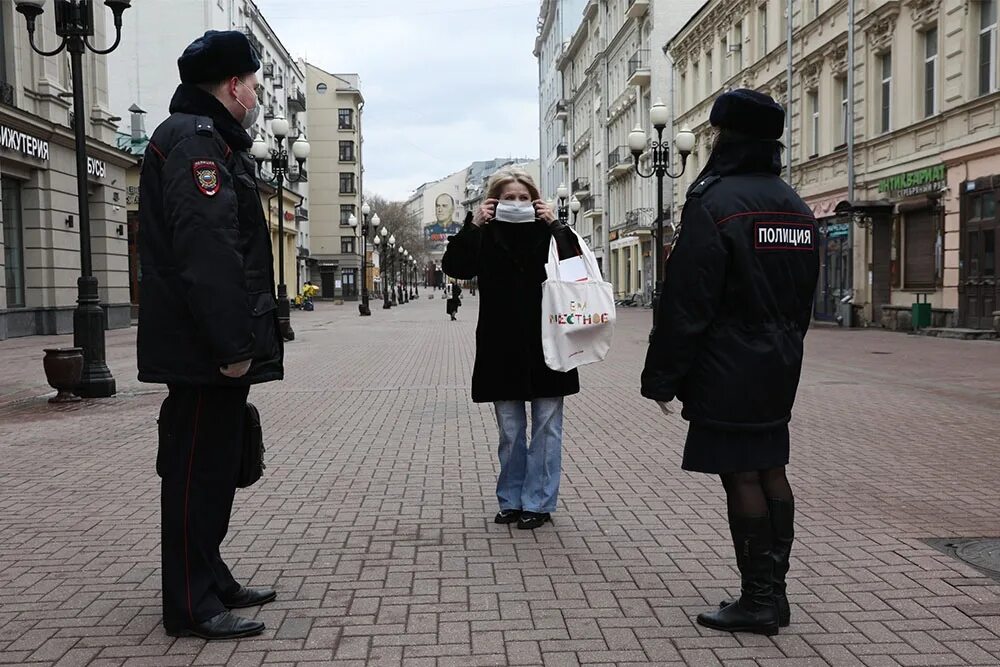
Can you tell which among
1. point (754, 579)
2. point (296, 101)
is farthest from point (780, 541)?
point (296, 101)

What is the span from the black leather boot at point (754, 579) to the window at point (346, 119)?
80.9m

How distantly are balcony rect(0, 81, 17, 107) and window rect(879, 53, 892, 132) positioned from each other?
69.0 feet

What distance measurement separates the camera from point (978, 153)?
62.6ft

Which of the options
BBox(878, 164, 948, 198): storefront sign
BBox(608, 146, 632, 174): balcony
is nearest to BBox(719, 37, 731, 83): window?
BBox(878, 164, 948, 198): storefront sign

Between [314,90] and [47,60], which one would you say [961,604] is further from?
[314,90]

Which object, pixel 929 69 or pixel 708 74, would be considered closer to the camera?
pixel 929 69

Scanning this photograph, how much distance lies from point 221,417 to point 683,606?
1.96 meters

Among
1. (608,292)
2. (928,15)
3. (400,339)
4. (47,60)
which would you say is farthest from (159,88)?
(608,292)

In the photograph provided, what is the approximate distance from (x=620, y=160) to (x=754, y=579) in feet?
170

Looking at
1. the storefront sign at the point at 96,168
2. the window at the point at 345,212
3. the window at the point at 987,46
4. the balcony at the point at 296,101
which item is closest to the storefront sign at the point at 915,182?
the window at the point at 987,46

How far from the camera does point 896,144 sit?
22.8 meters

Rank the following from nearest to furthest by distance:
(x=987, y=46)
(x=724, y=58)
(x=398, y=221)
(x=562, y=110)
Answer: (x=987, y=46)
(x=724, y=58)
(x=562, y=110)
(x=398, y=221)

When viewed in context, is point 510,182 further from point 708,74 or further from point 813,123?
point 708,74

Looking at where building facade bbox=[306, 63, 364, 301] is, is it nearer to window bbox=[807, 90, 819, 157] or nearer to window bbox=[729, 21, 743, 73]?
window bbox=[729, 21, 743, 73]
